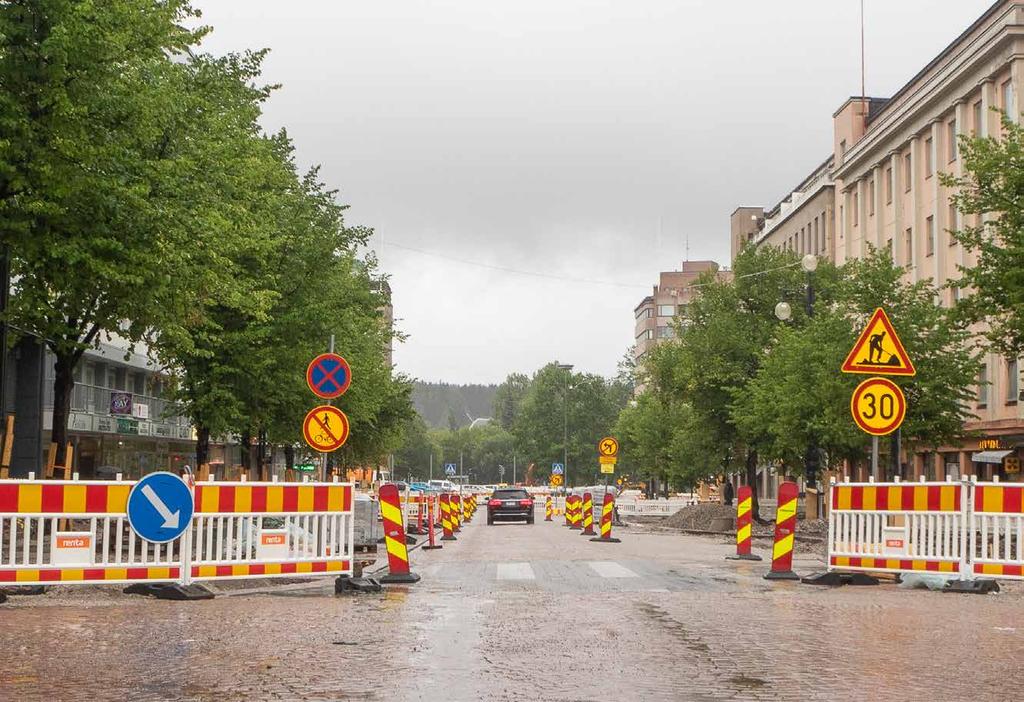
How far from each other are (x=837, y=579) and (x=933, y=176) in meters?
45.4

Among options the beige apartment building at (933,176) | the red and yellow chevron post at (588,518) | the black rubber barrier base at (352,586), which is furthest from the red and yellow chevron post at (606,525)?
the black rubber barrier base at (352,586)

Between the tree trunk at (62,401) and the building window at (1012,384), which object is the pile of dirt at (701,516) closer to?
the building window at (1012,384)

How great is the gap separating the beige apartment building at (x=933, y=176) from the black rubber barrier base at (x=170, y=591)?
23899 millimetres

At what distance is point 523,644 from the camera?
11.0m

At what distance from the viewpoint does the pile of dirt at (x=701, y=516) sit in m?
52.4

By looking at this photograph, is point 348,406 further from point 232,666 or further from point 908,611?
point 232,666

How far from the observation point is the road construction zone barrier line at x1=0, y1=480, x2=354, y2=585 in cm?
1486

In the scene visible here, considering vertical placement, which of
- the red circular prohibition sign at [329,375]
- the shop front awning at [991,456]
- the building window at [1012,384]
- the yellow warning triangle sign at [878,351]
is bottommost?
the shop front awning at [991,456]

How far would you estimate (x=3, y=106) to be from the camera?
60.5 feet

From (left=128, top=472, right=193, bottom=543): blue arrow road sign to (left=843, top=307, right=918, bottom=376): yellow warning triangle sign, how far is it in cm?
826

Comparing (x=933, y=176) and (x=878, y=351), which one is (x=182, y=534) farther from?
(x=933, y=176)

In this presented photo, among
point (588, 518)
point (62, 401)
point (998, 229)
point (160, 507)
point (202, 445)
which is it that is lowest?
point (588, 518)

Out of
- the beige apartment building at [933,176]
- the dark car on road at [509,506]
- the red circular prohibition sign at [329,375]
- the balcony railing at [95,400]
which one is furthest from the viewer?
the balcony railing at [95,400]

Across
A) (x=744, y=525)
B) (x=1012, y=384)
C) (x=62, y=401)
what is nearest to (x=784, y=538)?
(x=744, y=525)
